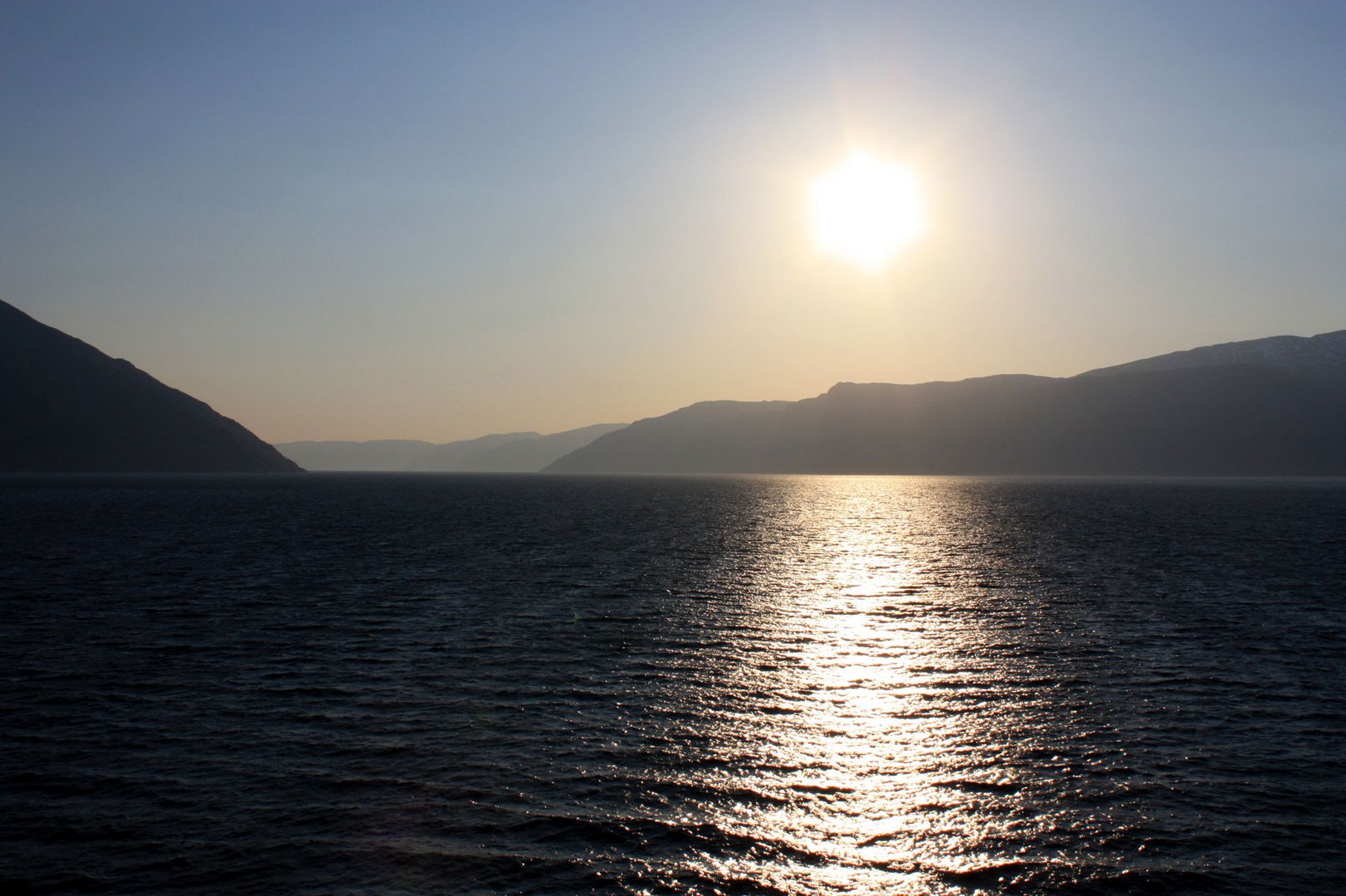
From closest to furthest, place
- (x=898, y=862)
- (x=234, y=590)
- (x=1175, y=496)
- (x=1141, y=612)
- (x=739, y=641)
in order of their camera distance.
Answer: (x=898, y=862)
(x=739, y=641)
(x=1141, y=612)
(x=234, y=590)
(x=1175, y=496)

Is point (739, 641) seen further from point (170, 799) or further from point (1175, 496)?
point (1175, 496)

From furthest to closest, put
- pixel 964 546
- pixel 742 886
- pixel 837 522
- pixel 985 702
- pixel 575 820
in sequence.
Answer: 1. pixel 837 522
2. pixel 964 546
3. pixel 985 702
4. pixel 575 820
5. pixel 742 886

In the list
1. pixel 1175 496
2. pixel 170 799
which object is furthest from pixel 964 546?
pixel 1175 496

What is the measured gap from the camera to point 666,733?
2500 centimetres

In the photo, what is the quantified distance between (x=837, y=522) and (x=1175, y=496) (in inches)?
4282

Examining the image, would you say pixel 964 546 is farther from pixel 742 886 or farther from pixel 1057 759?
pixel 742 886

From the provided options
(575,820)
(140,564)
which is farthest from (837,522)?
(575,820)

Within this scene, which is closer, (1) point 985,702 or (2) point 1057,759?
(2) point 1057,759

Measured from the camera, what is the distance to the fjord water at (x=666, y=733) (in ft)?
55.5

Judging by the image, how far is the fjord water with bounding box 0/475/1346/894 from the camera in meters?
16.9

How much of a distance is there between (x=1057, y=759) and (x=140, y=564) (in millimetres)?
63488

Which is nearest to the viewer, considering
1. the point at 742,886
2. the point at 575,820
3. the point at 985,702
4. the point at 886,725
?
the point at 742,886

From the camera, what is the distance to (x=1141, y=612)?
4556 centimetres

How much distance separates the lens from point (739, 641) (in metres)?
38.8
